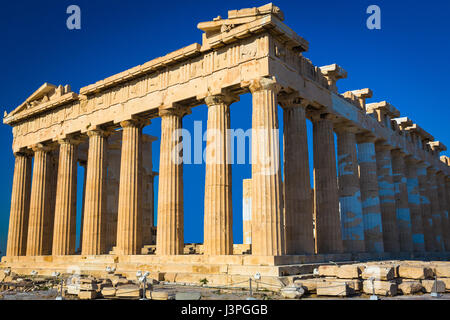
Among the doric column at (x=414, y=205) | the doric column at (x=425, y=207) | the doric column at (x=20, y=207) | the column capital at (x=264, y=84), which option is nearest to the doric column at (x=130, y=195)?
the column capital at (x=264, y=84)

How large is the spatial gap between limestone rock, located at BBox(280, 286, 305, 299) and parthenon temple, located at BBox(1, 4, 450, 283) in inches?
121

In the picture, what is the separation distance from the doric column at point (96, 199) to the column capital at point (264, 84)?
13198 millimetres

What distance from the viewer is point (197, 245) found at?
36500 millimetres

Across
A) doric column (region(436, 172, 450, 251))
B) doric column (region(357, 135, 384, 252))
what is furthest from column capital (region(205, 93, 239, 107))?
doric column (region(436, 172, 450, 251))

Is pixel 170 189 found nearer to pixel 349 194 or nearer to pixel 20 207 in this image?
pixel 349 194

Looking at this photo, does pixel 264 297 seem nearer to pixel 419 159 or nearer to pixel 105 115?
pixel 105 115

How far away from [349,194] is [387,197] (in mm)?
6353

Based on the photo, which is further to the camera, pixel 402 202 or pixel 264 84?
pixel 402 202

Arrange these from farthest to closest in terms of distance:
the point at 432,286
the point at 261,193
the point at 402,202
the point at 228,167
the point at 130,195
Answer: the point at 402,202 < the point at 130,195 < the point at 228,167 < the point at 261,193 < the point at 432,286

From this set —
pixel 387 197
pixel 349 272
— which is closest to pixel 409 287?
pixel 349 272

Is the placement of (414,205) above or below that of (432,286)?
above

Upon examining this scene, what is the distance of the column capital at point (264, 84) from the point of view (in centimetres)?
2209

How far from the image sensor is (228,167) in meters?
23.8
